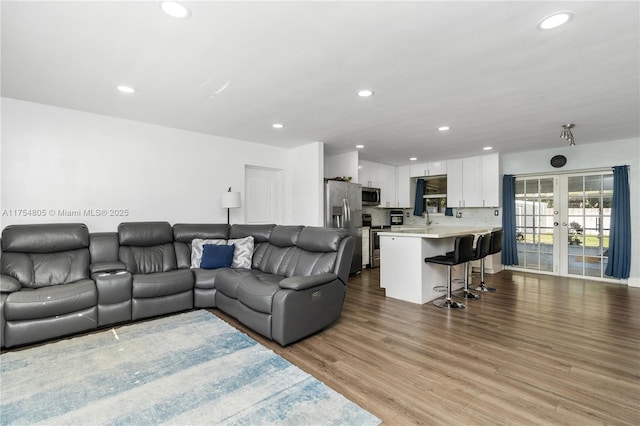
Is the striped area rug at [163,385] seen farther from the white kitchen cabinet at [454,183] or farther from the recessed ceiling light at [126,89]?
the white kitchen cabinet at [454,183]

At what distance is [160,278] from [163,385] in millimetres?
1544

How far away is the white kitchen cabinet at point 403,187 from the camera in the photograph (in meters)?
7.41

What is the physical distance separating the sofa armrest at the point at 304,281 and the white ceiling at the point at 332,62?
71.9 inches

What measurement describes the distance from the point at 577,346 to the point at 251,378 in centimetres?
282

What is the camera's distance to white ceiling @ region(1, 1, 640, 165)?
184 centimetres

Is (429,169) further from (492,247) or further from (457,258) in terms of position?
(457,258)

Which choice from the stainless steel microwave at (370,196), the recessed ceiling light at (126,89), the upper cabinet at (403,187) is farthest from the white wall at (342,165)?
the recessed ceiling light at (126,89)

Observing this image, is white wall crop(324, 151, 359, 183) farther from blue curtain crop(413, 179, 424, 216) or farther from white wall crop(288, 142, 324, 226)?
blue curtain crop(413, 179, 424, 216)

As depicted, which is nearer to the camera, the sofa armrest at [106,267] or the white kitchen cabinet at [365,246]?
the sofa armrest at [106,267]

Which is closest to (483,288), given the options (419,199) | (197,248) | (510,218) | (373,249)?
(510,218)

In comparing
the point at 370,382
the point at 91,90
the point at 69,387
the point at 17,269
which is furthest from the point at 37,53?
the point at 370,382

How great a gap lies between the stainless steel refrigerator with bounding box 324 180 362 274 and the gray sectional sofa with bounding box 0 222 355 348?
1.44 m

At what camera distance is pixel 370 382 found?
210 centimetres

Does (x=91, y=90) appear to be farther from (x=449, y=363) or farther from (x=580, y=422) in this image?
(x=580, y=422)
